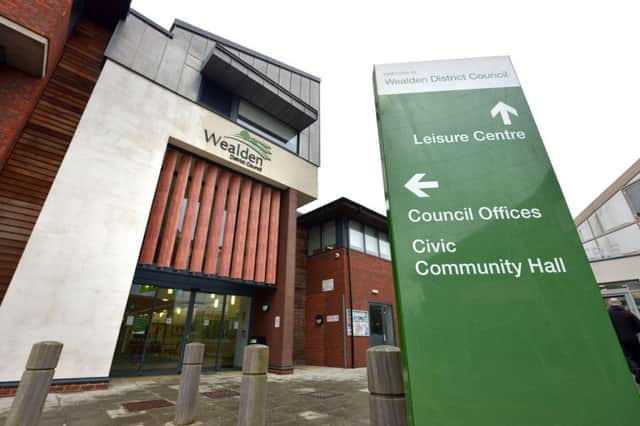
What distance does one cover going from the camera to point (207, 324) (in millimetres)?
9773

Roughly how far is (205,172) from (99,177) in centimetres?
318

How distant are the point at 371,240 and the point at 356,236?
117cm

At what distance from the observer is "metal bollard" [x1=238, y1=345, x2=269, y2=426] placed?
2.66m

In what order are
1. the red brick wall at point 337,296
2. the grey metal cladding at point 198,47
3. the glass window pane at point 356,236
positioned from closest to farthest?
1. the grey metal cladding at point 198,47
2. the red brick wall at point 337,296
3. the glass window pane at point 356,236

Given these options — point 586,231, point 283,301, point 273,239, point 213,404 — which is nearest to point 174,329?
point 283,301

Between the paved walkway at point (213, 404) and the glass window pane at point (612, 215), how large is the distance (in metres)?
16.8

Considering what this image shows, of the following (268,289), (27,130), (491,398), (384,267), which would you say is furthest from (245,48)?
(491,398)

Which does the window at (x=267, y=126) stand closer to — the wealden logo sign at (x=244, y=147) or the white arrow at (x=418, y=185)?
the wealden logo sign at (x=244, y=147)

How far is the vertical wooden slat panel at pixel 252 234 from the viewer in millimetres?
9953

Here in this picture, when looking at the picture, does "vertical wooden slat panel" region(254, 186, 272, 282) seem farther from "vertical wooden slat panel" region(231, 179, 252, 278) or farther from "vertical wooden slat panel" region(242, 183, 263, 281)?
"vertical wooden slat panel" region(231, 179, 252, 278)

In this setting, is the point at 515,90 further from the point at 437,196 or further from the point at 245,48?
the point at 245,48

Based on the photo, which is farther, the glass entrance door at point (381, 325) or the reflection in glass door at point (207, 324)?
the glass entrance door at point (381, 325)

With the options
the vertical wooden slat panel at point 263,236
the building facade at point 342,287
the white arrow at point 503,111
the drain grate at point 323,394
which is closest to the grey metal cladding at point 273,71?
the vertical wooden slat panel at point 263,236

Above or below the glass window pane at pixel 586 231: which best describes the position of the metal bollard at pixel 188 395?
below
